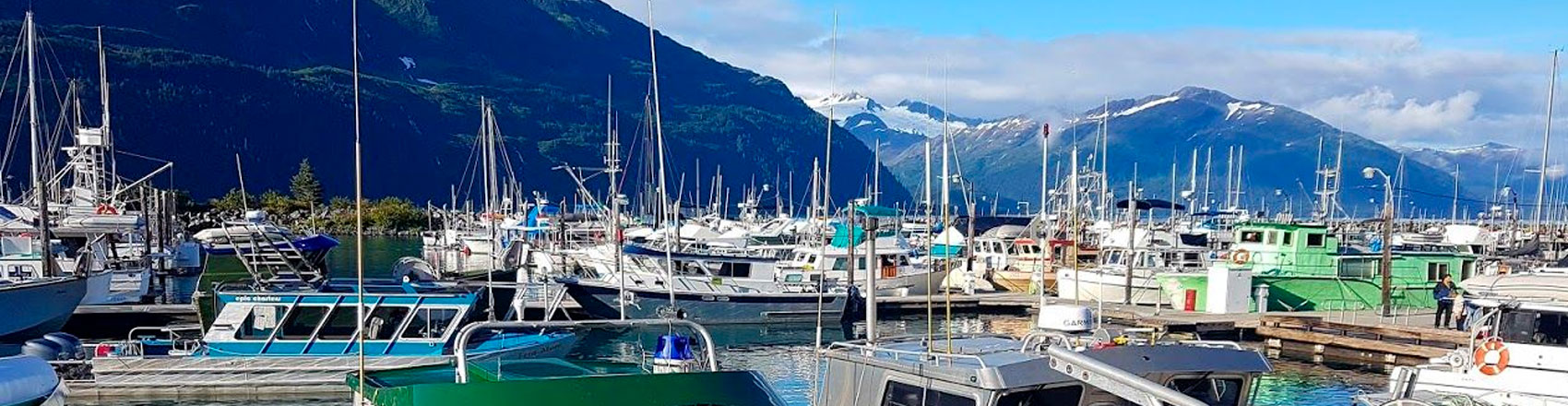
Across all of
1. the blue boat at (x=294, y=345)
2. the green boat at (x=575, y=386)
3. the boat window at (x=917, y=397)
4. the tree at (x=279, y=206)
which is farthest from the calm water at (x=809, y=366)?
the tree at (x=279, y=206)

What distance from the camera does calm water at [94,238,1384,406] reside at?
2761 cm

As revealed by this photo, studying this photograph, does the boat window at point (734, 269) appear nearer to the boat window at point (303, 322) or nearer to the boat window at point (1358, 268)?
the boat window at point (303, 322)

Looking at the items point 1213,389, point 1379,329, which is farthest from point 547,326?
point 1379,329

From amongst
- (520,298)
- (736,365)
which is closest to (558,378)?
(736,365)

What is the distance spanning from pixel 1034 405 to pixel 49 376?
8.74 metres

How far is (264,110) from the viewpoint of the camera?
19100 cm

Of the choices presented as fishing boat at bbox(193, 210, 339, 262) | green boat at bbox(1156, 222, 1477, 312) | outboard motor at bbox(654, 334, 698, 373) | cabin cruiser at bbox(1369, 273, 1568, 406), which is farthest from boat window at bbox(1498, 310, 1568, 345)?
fishing boat at bbox(193, 210, 339, 262)

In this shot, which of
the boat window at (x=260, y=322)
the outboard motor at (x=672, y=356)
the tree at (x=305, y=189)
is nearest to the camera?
the outboard motor at (x=672, y=356)

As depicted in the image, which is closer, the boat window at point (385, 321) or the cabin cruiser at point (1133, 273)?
the boat window at point (385, 321)

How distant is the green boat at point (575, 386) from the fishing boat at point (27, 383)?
259 centimetres

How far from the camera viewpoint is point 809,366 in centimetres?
3281

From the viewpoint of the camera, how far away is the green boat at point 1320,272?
40.2 metres

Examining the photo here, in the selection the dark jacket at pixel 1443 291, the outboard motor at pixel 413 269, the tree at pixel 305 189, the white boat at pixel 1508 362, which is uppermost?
the white boat at pixel 1508 362

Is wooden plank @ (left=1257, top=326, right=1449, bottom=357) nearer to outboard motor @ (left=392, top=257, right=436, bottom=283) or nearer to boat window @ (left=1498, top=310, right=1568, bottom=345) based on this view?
boat window @ (left=1498, top=310, right=1568, bottom=345)
